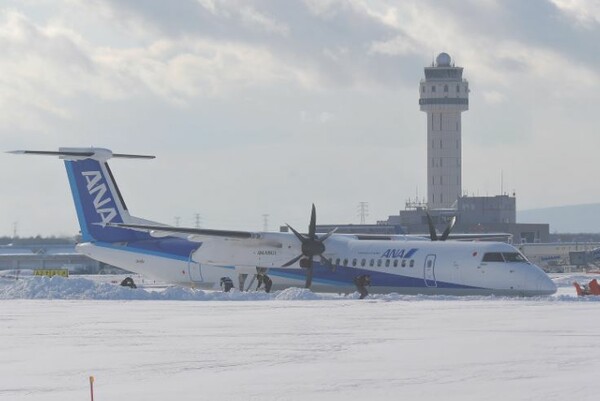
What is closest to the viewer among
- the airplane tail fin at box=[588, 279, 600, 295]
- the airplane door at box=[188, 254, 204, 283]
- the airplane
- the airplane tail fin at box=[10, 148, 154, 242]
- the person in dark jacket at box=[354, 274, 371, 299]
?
the airplane

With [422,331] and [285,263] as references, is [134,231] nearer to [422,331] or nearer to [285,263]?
[285,263]

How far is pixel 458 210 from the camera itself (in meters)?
109

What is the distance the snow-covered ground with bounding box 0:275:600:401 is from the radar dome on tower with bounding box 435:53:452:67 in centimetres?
8330

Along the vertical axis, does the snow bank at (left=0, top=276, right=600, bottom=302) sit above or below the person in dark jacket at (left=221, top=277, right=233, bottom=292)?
below

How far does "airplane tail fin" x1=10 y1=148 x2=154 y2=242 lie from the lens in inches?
1677

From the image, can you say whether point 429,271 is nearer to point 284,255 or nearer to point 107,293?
point 284,255

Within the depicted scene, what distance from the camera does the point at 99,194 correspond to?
42688mm

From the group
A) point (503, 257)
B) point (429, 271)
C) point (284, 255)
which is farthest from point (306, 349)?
point (284, 255)

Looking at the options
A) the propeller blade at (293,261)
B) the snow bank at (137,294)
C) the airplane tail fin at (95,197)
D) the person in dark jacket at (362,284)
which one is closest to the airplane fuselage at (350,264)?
the propeller blade at (293,261)

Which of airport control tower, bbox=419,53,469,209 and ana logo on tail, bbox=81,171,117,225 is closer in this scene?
ana logo on tail, bbox=81,171,117,225

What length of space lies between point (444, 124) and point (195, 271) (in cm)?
7736

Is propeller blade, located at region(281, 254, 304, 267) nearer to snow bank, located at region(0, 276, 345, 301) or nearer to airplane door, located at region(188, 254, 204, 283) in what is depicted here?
snow bank, located at region(0, 276, 345, 301)

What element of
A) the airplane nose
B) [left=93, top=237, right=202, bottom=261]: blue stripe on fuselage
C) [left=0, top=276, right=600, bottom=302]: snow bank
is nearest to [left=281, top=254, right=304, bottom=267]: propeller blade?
[left=0, top=276, right=600, bottom=302]: snow bank

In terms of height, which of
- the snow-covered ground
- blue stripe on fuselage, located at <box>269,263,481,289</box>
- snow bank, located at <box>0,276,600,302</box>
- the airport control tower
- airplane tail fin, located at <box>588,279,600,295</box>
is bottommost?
the snow-covered ground
